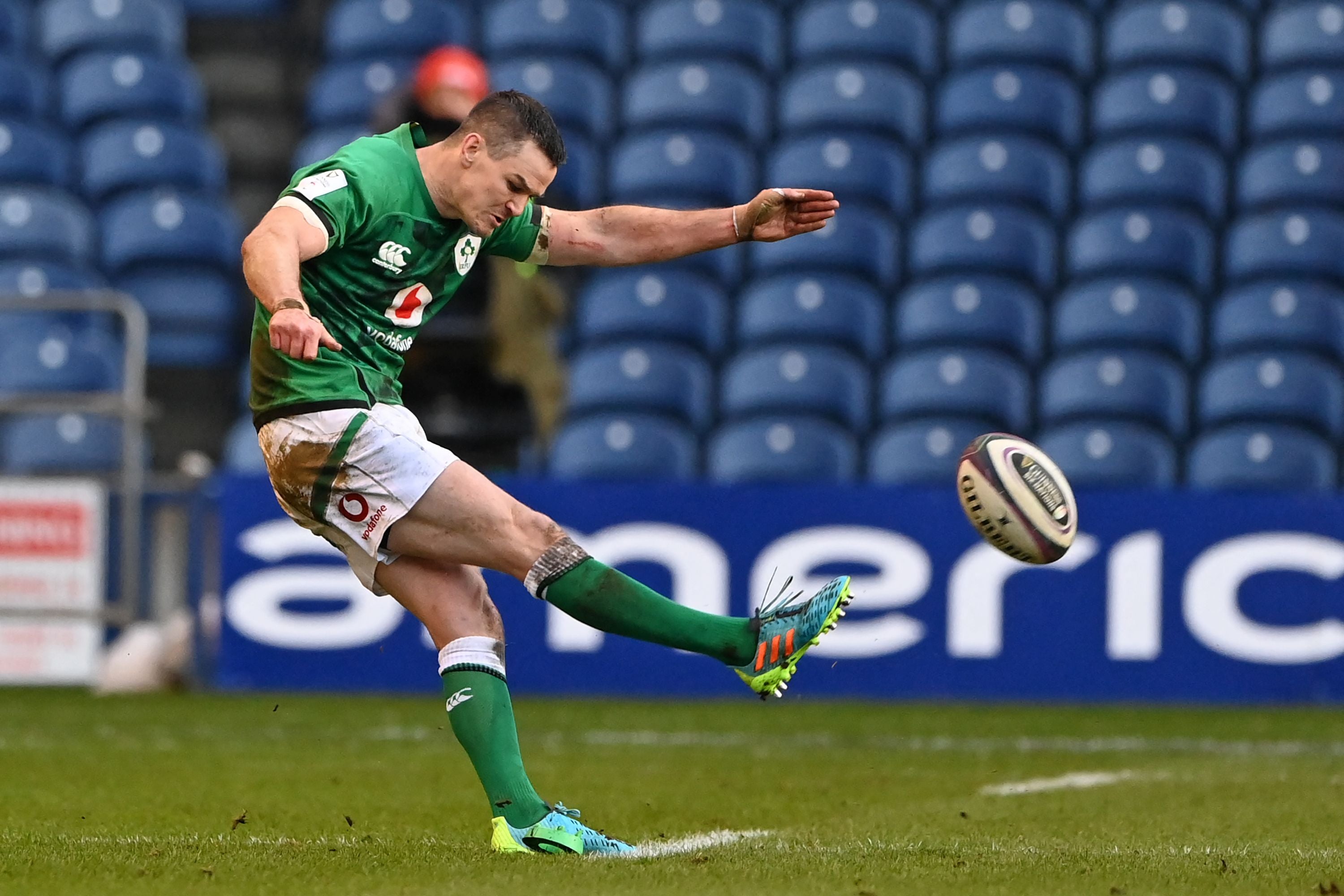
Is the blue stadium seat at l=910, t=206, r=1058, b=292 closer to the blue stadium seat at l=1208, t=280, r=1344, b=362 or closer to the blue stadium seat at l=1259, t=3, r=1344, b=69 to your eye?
the blue stadium seat at l=1208, t=280, r=1344, b=362

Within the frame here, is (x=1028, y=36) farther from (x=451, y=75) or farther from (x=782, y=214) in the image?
(x=782, y=214)

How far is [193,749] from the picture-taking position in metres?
6.86

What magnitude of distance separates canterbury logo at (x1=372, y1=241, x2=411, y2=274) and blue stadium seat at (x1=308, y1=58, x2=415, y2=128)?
321 inches

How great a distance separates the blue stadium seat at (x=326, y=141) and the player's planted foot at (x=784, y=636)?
324 inches

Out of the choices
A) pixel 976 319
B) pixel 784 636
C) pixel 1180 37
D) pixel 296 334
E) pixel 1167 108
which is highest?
pixel 1180 37

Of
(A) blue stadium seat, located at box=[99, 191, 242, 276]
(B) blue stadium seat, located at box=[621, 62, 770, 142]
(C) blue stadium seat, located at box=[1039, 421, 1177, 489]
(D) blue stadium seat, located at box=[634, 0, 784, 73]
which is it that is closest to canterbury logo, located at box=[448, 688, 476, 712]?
(C) blue stadium seat, located at box=[1039, 421, 1177, 489]

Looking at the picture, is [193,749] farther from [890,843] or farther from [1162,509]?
[1162,509]

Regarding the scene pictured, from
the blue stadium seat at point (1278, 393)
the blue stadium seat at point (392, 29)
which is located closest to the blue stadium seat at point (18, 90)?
the blue stadium seat at point (392, 29)

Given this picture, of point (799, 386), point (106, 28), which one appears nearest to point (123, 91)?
point (106, 28)

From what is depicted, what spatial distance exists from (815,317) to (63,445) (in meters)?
4.36

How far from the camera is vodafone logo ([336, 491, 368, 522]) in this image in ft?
13.8

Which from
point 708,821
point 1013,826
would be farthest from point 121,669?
point 1013,826

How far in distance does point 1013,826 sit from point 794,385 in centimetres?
610

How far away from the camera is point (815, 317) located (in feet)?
36.8
